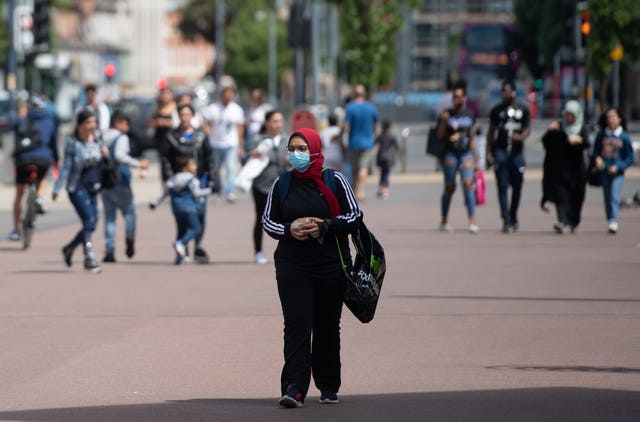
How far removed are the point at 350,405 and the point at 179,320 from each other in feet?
12.9

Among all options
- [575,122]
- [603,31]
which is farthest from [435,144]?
[603,31]

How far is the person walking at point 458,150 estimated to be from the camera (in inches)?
838

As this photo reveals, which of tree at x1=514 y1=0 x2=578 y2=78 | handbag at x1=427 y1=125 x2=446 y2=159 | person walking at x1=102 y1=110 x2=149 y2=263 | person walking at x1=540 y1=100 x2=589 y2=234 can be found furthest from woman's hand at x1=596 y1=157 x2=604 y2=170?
tree at x1=514 y1=0 x2=578 y2=78

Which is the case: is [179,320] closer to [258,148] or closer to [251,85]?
[258,148]

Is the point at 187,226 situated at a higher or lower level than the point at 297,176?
lower

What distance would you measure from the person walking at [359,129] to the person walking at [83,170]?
9762mm

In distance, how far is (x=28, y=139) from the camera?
67.8 ft

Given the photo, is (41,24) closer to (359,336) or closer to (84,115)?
(84,115)

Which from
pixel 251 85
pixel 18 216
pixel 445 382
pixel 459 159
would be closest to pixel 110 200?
pixel 18 216

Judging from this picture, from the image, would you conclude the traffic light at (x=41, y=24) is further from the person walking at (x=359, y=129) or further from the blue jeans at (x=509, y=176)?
the blue jeans at (x=509, y=176)

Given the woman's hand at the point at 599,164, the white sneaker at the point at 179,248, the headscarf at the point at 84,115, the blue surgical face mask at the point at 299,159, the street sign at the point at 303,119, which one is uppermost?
the blue surgical face mask at the point at 299,159

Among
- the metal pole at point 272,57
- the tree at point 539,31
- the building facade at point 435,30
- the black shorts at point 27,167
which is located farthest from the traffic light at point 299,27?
the building facade at point 435,30

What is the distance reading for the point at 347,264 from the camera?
30.4ft

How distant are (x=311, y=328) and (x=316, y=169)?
796 millimetres
